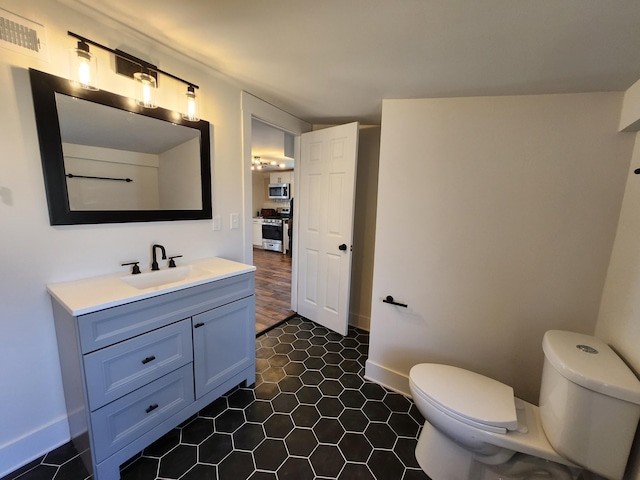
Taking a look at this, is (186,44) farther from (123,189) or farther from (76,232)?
(76,232)

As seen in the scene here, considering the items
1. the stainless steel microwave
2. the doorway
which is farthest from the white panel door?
the stainless steel microwave

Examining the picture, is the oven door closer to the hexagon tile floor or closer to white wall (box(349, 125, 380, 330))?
white wall (box(349, 125, 380, 330))

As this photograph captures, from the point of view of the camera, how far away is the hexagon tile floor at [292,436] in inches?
49.6

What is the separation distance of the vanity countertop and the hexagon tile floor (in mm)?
857

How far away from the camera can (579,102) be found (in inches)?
54.8

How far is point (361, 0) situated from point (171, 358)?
1810mm

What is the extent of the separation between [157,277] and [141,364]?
0.50 m

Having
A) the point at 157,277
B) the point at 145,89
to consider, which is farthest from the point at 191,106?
the point at 157,277

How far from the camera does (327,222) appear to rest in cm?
254

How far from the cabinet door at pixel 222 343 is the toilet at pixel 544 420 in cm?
106

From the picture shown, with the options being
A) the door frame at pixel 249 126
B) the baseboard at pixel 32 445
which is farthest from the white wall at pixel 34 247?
the door frame at pixel 249 126

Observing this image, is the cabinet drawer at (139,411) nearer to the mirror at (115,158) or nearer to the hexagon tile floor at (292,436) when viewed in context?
the hexagon tile floor at (292,436)

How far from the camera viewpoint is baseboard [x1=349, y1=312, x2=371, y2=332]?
2.74m

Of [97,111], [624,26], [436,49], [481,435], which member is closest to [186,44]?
[97,111]
